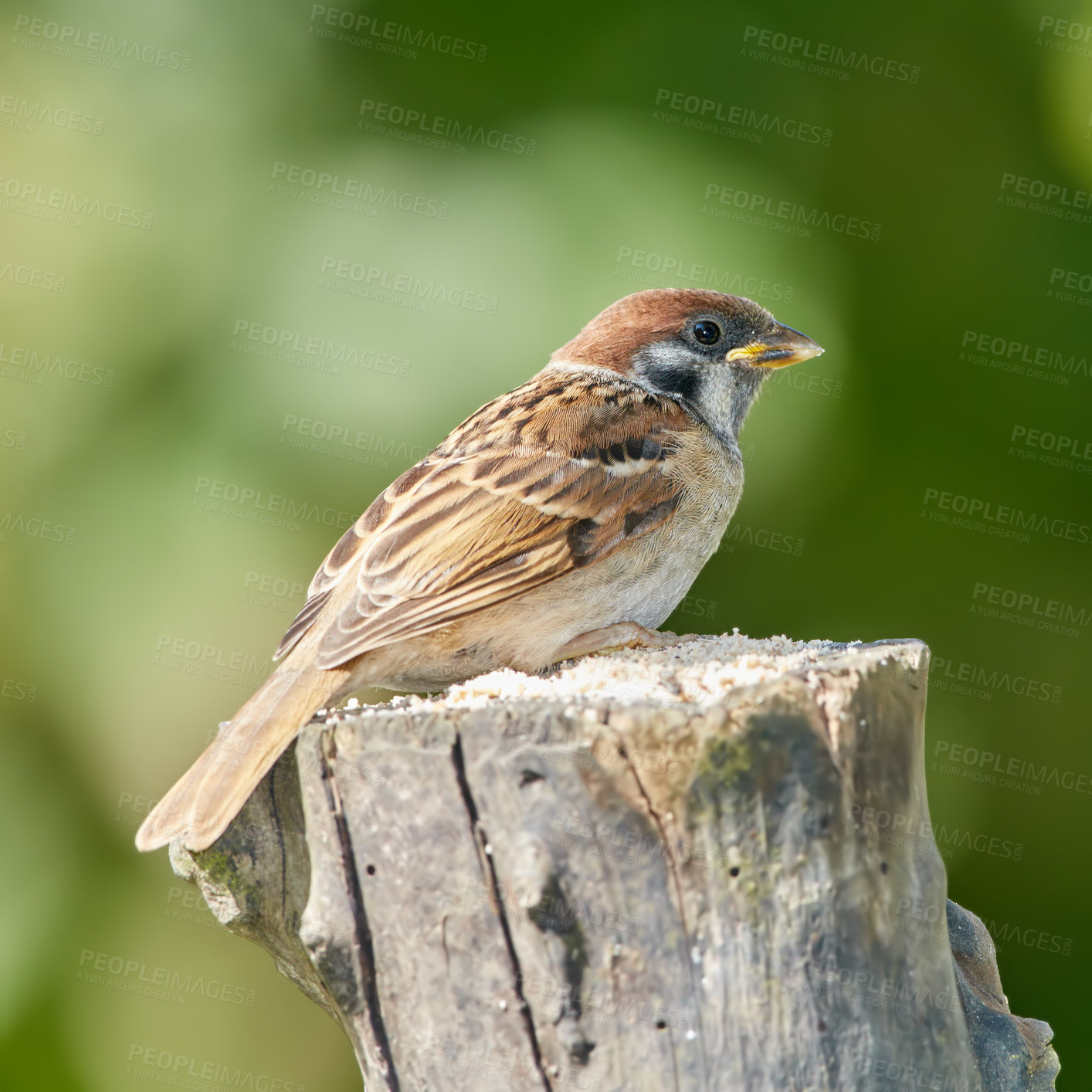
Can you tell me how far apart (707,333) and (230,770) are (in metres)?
2.01

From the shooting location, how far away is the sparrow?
8.05 ft

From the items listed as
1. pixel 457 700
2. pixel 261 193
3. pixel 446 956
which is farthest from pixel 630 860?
pixel 261 193

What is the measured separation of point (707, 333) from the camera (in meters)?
3.57

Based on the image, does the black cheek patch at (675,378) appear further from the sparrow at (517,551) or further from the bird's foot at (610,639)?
the bird's foot at (610,639)

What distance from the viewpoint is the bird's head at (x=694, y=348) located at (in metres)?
3.50

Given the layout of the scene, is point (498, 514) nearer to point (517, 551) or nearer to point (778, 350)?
point (517, 551)

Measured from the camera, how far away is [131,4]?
356 cm

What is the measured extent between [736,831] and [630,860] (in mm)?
170

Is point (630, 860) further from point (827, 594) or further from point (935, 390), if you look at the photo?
point (935, 390)

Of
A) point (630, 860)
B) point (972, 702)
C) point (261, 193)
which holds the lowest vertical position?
point (972, 702)

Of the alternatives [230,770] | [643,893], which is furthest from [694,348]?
[643,893]

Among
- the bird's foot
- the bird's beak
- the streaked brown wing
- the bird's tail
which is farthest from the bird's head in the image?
the bird's tail

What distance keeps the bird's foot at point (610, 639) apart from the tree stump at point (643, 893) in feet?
2.88

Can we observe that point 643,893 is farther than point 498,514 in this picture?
No
